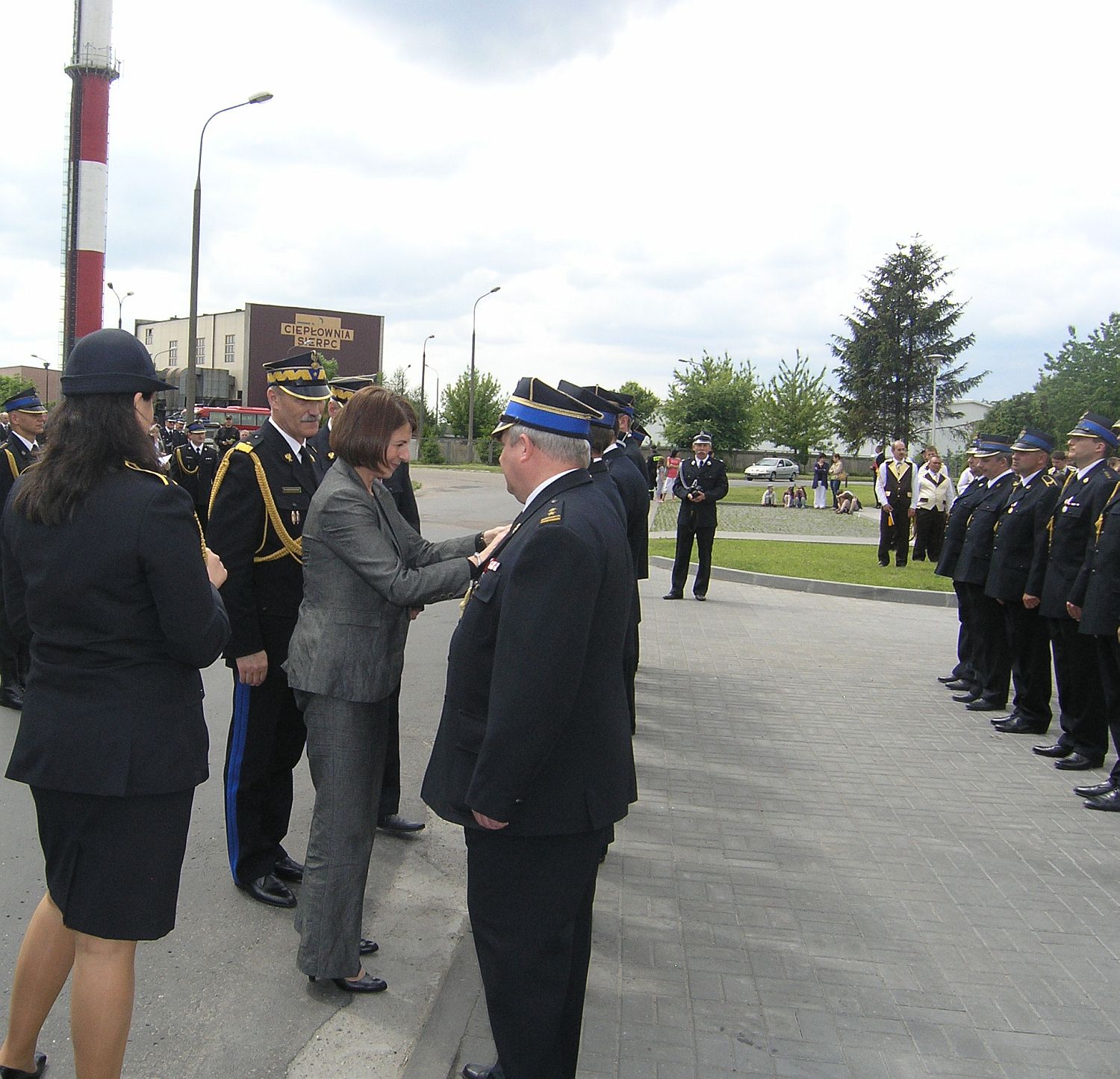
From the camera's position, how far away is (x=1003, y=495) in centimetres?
825

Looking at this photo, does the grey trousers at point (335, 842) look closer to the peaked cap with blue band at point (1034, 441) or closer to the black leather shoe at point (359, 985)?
the black leather shoe at point (359, 985)

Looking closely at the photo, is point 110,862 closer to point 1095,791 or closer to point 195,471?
point 1095,791

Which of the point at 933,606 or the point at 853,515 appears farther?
the point at 853,515

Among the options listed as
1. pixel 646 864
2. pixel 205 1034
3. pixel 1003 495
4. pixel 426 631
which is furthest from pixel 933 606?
pixel 205 1034

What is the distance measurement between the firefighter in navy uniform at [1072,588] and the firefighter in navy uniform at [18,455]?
6394mm

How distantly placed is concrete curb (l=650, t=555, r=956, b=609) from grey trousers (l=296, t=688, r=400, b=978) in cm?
1148

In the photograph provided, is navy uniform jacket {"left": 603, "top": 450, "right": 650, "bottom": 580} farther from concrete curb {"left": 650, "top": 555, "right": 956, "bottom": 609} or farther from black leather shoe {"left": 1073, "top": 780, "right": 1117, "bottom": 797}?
concrete curb {"left": 650, "top": 555, "right": 956, "bottom": 609}

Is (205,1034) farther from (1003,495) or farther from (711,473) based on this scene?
(711,473)

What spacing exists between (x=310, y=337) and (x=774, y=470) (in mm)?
42100

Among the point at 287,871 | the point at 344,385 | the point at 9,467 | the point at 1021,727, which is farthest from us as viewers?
the point at 1021,727

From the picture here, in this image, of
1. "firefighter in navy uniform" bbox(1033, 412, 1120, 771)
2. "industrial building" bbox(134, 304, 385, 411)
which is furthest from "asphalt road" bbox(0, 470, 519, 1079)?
"industrial building" bbox(134, 304, 385, 411)

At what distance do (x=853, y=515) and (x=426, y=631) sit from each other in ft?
80.5

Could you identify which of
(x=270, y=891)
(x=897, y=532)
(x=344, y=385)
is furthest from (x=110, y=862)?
(x=897, y=532)

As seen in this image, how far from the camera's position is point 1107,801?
5.77m
